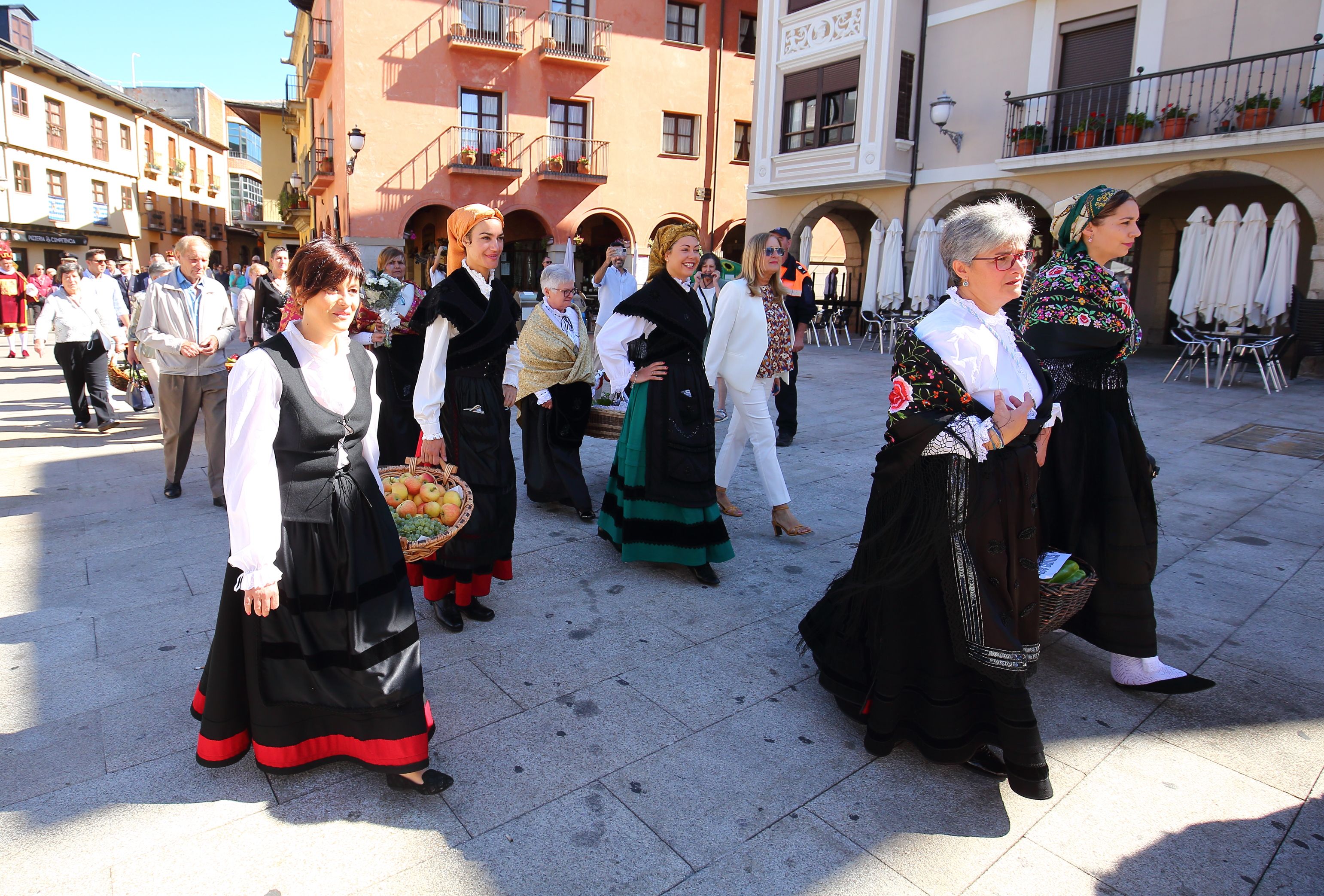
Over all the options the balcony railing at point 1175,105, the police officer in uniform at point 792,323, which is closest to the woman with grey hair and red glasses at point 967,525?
the police officer in uniform at point 792,323

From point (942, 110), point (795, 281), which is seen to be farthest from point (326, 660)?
point (942, 110)

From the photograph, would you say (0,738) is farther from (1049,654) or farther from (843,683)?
(1049,654)

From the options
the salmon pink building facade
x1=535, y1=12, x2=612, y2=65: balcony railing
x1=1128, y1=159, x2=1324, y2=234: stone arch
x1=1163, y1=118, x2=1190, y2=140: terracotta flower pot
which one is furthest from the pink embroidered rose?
x1=535, y1=12, x2=612, y2=65: balcony railing

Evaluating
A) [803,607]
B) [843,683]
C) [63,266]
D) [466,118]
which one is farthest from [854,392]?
[466,118]

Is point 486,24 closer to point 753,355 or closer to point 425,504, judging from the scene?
point 753,355

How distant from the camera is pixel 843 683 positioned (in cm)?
289

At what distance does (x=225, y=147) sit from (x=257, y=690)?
5352 cm

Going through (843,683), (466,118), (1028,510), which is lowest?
(843,683)

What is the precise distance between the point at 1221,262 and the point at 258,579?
14.4 metres

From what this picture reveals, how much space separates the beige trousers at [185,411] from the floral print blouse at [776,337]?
385cm

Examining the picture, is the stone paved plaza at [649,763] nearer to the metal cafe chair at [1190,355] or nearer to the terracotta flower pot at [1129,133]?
the metal cafe chair at [1190,355]

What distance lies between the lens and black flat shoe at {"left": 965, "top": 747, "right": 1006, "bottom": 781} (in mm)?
2594

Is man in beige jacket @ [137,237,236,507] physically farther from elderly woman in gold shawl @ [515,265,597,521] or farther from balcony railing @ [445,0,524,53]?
balcony railing @ [445,0,524,53]

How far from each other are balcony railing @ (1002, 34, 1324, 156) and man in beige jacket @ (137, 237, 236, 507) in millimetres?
14195
